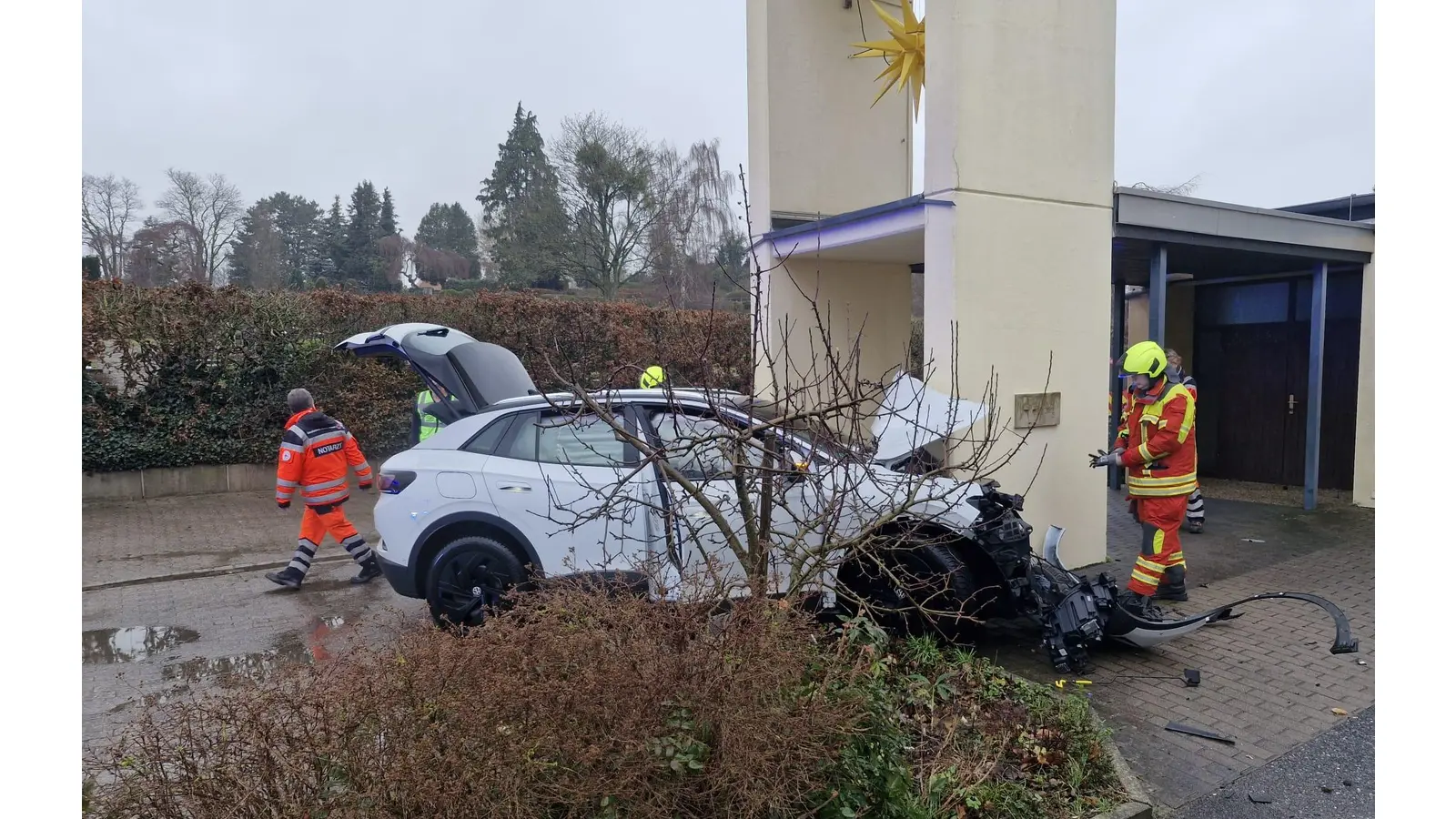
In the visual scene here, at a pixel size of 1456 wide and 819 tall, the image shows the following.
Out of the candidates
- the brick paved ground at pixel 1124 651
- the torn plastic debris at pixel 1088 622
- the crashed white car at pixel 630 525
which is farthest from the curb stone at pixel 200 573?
the torn plastic debris at pixel 1088 622

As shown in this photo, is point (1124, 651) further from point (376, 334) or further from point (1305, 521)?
point (376, 334)

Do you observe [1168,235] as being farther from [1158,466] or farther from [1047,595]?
[1047,595]

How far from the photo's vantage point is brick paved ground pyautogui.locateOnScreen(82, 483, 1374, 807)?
409 centimetres

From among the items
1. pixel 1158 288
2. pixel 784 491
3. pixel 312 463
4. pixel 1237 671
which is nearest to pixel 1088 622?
pixel 1237 671

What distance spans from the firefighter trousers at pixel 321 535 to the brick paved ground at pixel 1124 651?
258 millimetres

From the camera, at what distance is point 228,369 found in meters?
10.3

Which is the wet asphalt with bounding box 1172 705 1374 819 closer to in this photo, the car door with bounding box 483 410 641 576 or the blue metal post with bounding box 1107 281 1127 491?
the car door with bounding box 483 410 641 576

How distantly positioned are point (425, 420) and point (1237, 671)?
259 inches

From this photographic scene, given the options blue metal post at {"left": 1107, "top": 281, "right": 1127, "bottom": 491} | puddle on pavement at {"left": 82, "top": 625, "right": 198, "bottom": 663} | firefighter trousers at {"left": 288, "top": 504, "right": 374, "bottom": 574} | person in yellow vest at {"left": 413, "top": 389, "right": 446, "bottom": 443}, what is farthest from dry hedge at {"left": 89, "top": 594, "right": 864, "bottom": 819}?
blue metal post at {"left": 1107, "top": 281, "right": 1127, "bottom": 491}

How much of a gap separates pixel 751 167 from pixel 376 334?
4.06 meters

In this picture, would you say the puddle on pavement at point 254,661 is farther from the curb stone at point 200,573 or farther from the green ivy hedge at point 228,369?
the green ivy hedge at point 228,369

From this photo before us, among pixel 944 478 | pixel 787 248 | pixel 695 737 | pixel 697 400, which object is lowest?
pixel 695 737

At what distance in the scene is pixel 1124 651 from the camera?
5.06 meters

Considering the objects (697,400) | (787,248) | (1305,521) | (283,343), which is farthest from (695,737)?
(283,343)
